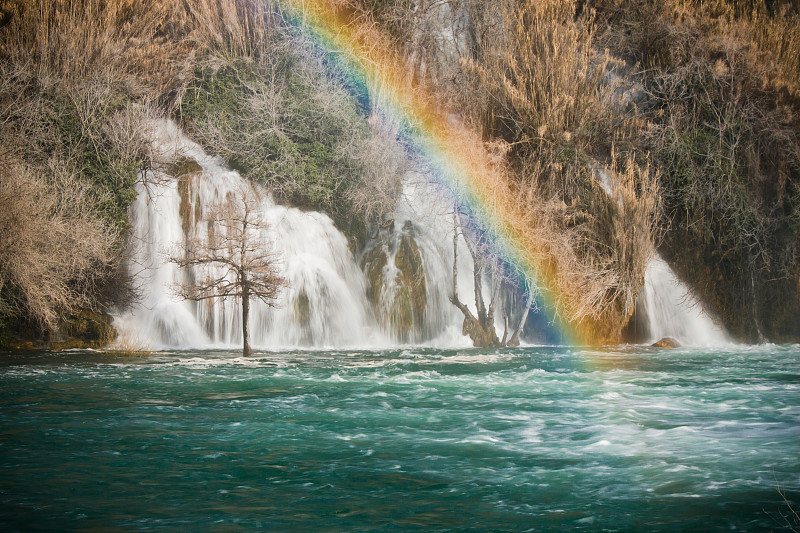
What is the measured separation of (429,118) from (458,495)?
19.8 m

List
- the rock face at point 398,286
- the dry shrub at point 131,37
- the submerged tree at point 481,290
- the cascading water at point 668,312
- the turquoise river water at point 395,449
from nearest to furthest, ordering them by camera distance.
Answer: the turquoise river water at point 395,449 < the submerged tree at point 481,290 < the rock face at point 398,286 < the cascading water at point 668,312 < the dry shrub at point 131,37

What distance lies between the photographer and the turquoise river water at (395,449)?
6.71m

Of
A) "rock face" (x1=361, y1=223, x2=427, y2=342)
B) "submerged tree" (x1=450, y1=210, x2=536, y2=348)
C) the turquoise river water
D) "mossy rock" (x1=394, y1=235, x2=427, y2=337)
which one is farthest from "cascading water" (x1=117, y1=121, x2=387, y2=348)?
the turquoise river water

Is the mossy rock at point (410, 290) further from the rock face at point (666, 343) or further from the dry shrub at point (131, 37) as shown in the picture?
the dry shrub at point (131, 37)

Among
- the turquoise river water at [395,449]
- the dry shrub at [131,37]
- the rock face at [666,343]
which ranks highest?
the dry shrub at [131,37]

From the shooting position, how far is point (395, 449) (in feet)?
29.6

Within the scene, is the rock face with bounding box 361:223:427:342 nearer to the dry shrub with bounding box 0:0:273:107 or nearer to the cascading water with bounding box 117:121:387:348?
the cascading water with bounding box 117:121:387:348

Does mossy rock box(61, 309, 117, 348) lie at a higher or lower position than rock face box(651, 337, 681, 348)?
higher

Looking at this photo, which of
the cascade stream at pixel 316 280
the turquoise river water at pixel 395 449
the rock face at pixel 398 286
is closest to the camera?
the turquoise river water at pixel 395 449

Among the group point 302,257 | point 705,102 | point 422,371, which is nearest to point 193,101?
point 302,257

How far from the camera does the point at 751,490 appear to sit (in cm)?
746

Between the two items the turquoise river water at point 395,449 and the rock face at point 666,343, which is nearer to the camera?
the turquoise river water at point 395,449

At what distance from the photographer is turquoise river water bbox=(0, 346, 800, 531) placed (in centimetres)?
671

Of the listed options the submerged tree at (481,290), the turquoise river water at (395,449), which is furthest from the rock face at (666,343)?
the turquoise river water at (395,449)
